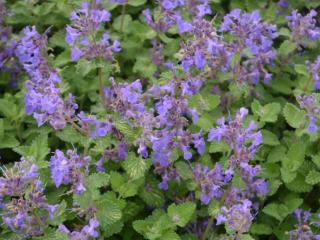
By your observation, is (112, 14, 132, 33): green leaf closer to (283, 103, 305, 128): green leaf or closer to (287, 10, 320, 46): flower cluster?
(287, 10, 320, 46): flower cluster

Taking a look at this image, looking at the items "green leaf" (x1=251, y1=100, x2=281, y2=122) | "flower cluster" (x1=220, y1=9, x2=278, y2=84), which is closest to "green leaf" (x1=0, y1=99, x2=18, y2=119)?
"flower cluster" (x1=220, y1=9, x2=278, y2=84)

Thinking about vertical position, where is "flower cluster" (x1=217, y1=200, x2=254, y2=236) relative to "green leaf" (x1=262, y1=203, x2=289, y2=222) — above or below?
above

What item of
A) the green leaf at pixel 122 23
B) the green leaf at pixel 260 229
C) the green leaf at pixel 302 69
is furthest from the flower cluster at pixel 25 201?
the green leaf at pixel 302 69

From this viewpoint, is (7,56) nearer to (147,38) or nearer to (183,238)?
(147,38)

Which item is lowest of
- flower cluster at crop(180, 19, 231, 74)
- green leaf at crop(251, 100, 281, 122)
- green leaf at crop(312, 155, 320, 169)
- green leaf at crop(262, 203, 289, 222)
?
green leaf at crop(262, 203, 289, 222)

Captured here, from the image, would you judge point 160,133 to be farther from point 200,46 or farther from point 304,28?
point 304,28

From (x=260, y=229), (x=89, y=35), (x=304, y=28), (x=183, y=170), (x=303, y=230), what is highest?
(x=89, y=35)

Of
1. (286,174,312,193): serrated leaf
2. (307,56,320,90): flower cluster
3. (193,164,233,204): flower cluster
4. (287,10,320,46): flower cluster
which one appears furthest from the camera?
(287,10,320,46): flower cluster

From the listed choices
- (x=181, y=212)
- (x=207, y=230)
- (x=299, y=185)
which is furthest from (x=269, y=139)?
(x=181, y=212)
